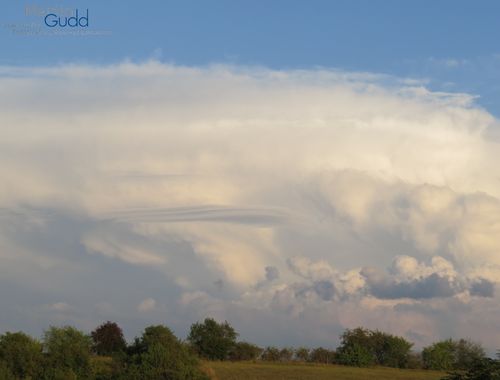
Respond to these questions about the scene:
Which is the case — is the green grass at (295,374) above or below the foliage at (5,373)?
below

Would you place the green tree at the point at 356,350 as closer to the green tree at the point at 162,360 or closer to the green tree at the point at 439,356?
the green tree at the point at 439,356

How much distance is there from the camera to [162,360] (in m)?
63.9

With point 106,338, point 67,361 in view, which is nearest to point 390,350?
point 106,338

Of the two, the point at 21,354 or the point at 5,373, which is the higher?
the point at 21,354

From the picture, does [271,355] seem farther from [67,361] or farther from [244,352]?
[67,361]

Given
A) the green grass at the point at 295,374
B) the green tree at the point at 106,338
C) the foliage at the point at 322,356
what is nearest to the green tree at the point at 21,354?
the green grass at the point at 295,374

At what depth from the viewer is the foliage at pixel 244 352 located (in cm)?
13962

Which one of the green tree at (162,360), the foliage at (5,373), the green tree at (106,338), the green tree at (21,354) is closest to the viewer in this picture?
the green tree at (162,360)

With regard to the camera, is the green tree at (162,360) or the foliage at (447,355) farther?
the foliage at (447,355)

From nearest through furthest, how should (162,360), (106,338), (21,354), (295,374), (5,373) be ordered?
(162,360)
(5,373)
(21,354)
(295,374)
(106,338)

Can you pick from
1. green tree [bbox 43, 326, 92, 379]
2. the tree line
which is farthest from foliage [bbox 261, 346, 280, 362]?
green tree [bbox 43, 326, 92, 379]

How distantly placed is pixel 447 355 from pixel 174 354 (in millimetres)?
94234

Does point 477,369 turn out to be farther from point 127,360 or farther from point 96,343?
point 96,343

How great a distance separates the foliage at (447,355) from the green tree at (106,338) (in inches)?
2394
